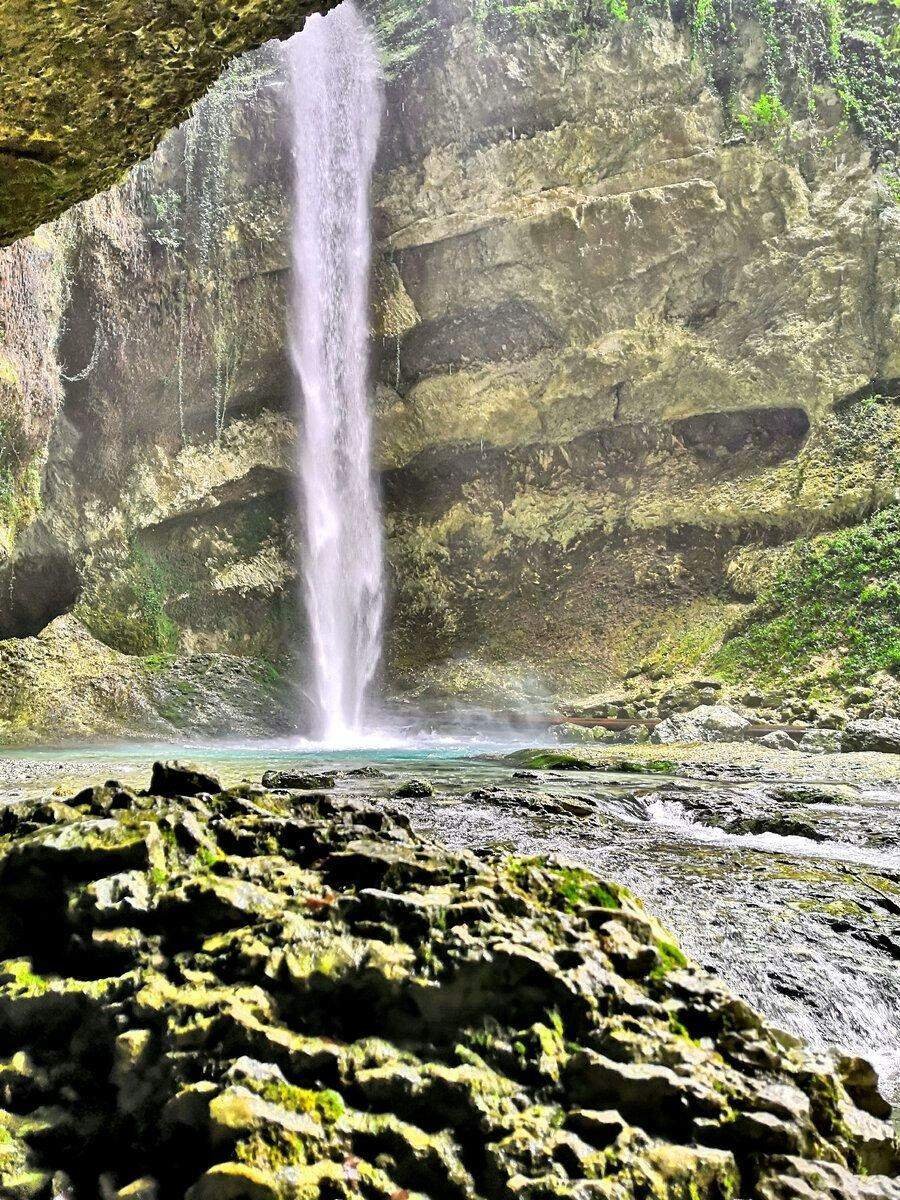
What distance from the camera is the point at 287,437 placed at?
21797 mm

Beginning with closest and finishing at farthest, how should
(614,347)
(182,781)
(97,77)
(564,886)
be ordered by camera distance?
(564,886), (182,781), (97,77), (614,347)

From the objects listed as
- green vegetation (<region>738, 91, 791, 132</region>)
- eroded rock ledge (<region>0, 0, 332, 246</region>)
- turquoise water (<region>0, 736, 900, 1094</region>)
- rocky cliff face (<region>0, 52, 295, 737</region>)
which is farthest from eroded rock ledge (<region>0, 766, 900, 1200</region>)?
green vegetation (<region>738, 91, 791, 132</region>)

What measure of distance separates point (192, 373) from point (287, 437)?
272 centimetres

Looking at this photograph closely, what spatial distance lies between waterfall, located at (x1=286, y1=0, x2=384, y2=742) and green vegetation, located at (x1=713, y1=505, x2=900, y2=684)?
885cm

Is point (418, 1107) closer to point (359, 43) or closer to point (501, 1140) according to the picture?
point (501, 1140)

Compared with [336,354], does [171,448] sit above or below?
below

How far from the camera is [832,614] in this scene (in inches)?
679

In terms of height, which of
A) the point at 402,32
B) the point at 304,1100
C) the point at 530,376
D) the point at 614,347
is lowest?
the point at 304,1100

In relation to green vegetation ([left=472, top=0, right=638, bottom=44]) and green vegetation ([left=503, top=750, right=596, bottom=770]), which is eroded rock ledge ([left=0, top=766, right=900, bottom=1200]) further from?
green vegetation ([left=472, top=0, right=638, bottom=44])

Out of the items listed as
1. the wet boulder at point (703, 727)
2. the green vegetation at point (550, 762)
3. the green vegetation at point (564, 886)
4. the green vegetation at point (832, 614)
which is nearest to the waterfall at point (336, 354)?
the wet boulder at point (703, 727)

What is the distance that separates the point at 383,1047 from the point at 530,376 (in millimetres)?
20174

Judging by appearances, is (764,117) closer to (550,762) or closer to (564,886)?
(550,762)

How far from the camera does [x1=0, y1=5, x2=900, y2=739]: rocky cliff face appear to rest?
60.4 feet

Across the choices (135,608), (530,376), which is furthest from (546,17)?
(135,608)
